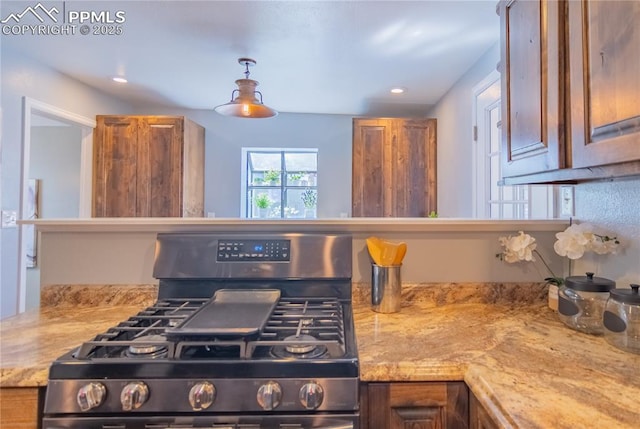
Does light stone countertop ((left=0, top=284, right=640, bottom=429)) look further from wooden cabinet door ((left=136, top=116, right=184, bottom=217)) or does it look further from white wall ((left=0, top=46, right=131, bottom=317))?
wooden cabinet door ((left=136, top=116, right=184, bottom=217))

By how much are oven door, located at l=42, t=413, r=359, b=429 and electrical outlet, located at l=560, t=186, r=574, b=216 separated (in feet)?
4.05

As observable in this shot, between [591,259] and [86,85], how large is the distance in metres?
4.32

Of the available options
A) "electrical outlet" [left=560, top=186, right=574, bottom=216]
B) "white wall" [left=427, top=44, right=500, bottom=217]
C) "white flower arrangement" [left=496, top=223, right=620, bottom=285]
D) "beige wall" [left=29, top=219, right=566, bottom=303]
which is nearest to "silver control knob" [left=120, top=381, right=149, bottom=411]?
"beige wall" [left=29, top=219, right=566, bottom=303]

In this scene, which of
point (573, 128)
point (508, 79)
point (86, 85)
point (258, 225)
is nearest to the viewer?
point (573, 128)

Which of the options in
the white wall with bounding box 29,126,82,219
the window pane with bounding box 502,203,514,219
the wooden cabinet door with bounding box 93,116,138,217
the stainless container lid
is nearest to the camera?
the stainless container lid

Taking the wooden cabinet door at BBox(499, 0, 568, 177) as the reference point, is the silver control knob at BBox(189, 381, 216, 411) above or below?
below

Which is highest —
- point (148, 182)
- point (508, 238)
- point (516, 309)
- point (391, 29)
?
point (391, 29)

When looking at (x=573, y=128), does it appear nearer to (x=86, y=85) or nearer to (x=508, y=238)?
(x=508, y=238)

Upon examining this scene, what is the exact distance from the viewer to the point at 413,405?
32.5 inches

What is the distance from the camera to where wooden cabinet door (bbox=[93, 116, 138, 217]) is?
362 centimetres

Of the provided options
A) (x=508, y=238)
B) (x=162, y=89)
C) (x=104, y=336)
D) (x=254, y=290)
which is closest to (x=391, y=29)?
(x=508, y=238)

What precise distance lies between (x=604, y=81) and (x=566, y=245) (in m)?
0.60

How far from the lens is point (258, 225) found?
136 centimetres

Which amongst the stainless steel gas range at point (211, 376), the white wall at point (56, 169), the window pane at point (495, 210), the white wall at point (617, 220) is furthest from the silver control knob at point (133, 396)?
the white wall at point (56, 169)
